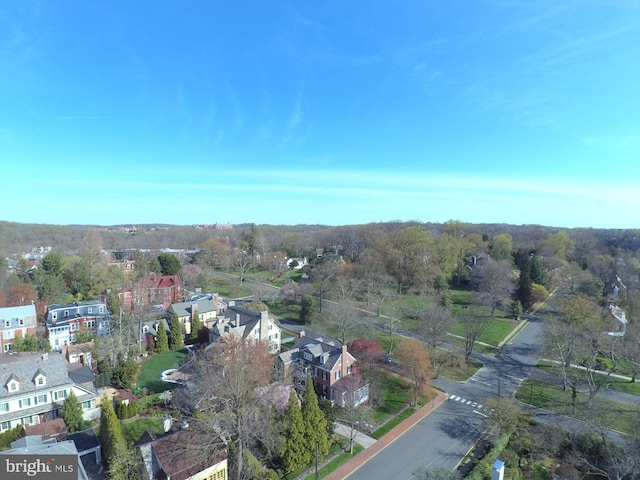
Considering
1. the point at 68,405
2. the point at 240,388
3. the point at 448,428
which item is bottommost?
the point at 448,428

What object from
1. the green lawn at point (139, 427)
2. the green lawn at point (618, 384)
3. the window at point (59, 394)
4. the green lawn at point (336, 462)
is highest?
the window at point (59, 394)

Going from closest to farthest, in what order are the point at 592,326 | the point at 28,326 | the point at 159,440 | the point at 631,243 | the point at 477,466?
1. the point at 159,440
2. the point at 477,466
3. the point at 592,326
4. the point at 28,326
5. the point at 631,243

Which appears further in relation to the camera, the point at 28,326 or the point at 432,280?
the point at 432,280

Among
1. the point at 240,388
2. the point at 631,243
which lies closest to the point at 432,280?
the point at 240,388

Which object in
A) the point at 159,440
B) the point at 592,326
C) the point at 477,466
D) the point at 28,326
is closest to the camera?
the point at 159,440

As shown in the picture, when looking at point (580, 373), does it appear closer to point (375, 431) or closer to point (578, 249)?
point (375, 431)

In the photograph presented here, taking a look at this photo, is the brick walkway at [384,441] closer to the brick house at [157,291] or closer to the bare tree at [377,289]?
the bare tree at [377,289]

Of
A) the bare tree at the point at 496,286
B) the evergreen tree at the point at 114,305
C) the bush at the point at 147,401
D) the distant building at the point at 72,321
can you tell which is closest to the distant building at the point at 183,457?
the bush at the point at 147,401
